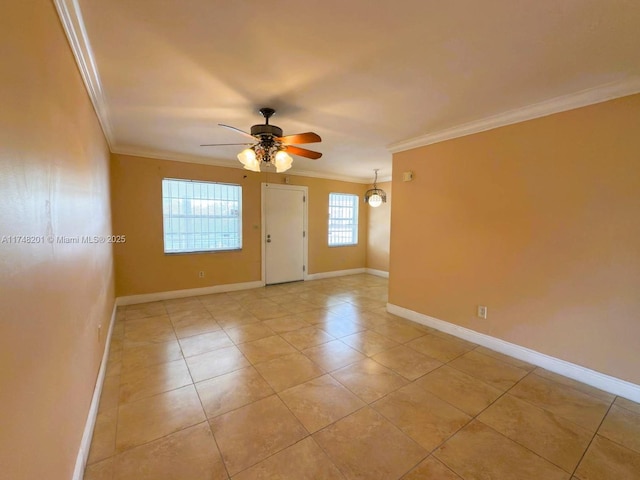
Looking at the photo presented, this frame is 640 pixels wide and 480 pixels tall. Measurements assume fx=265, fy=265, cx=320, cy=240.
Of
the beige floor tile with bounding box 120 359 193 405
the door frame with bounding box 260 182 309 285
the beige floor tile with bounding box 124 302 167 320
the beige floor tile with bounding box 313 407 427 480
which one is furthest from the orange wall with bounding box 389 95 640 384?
the beige floor tile with bounding box 124 302 167 320

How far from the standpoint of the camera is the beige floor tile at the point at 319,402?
1834 millimetres

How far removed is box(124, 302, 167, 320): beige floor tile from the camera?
3.67 m

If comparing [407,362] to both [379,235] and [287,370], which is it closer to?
[287,370]

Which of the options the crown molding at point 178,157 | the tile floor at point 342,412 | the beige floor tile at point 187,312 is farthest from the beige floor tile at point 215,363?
the crown molding at point 178,157

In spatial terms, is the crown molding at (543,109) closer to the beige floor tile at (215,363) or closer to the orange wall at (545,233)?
the orange wall at (545,233)

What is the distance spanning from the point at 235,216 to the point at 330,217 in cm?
225

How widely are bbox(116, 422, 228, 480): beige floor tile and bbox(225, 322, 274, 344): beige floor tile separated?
1.30m

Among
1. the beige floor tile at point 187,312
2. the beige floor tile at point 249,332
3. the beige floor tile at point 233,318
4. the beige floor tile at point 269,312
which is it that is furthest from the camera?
the beige floor tile at point 269,312

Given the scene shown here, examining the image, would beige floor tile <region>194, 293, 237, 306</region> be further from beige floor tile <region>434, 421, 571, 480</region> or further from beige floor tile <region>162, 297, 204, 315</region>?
beige floor tile <region>434, 421, 571, 480</region>

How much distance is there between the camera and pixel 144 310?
12.7 feet

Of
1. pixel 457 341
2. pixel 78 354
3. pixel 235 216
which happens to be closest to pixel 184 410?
pixel 78 354

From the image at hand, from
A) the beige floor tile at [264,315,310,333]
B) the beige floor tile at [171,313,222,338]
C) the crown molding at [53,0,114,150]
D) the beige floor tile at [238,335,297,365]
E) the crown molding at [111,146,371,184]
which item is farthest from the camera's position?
the crown molding at [111,146,371,184]

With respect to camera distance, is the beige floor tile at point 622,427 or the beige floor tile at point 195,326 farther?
the beige floor tile at point 195,326

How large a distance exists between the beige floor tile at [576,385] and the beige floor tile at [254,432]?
2263 mm
